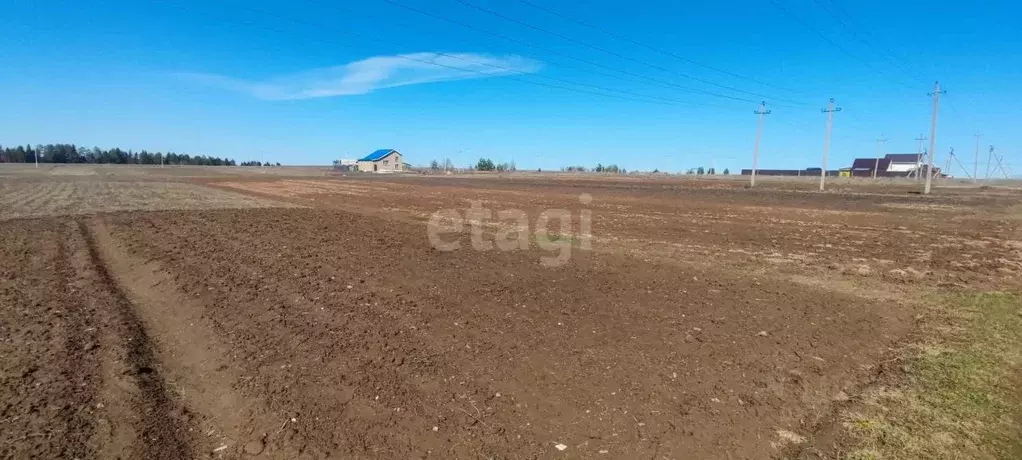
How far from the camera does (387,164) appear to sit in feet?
388

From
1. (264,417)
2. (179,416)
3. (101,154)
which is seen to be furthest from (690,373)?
(101,154)

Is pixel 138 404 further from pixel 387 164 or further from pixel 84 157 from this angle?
pixel 84 157

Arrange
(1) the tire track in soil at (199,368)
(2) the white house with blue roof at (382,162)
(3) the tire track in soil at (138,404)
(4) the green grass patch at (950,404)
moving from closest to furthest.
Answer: (3) the tire track in soil at (138,404) < (4) the green grass patch at (950,404) < (1) the tire track in soil at (199,368) < (2) the white house with blue roof at (382,162)

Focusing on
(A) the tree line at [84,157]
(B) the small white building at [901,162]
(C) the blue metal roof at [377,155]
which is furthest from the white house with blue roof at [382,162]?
(B) the small white building at [901,162]

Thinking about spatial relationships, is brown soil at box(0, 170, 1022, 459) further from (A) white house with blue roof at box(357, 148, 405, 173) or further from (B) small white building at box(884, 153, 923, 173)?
(B) small white building at box(884, 153, 923, 173)

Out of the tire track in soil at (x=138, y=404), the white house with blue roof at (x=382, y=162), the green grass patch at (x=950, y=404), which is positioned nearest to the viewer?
the tire track in soil at (x=138, y=404)

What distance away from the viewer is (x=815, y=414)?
13.3ft

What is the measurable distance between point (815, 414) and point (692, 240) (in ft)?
33.7

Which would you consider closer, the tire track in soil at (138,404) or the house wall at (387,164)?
the tire track in soil at (138,404)

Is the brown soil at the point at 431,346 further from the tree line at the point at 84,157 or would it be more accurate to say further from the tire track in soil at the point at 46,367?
the tree line at the point at 84,157

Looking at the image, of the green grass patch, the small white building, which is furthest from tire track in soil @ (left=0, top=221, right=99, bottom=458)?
the small white building

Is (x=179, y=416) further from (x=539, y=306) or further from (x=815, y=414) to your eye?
(x=815, y=414)

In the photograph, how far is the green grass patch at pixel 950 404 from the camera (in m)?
3.51

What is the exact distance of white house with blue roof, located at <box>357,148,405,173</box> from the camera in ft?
380
